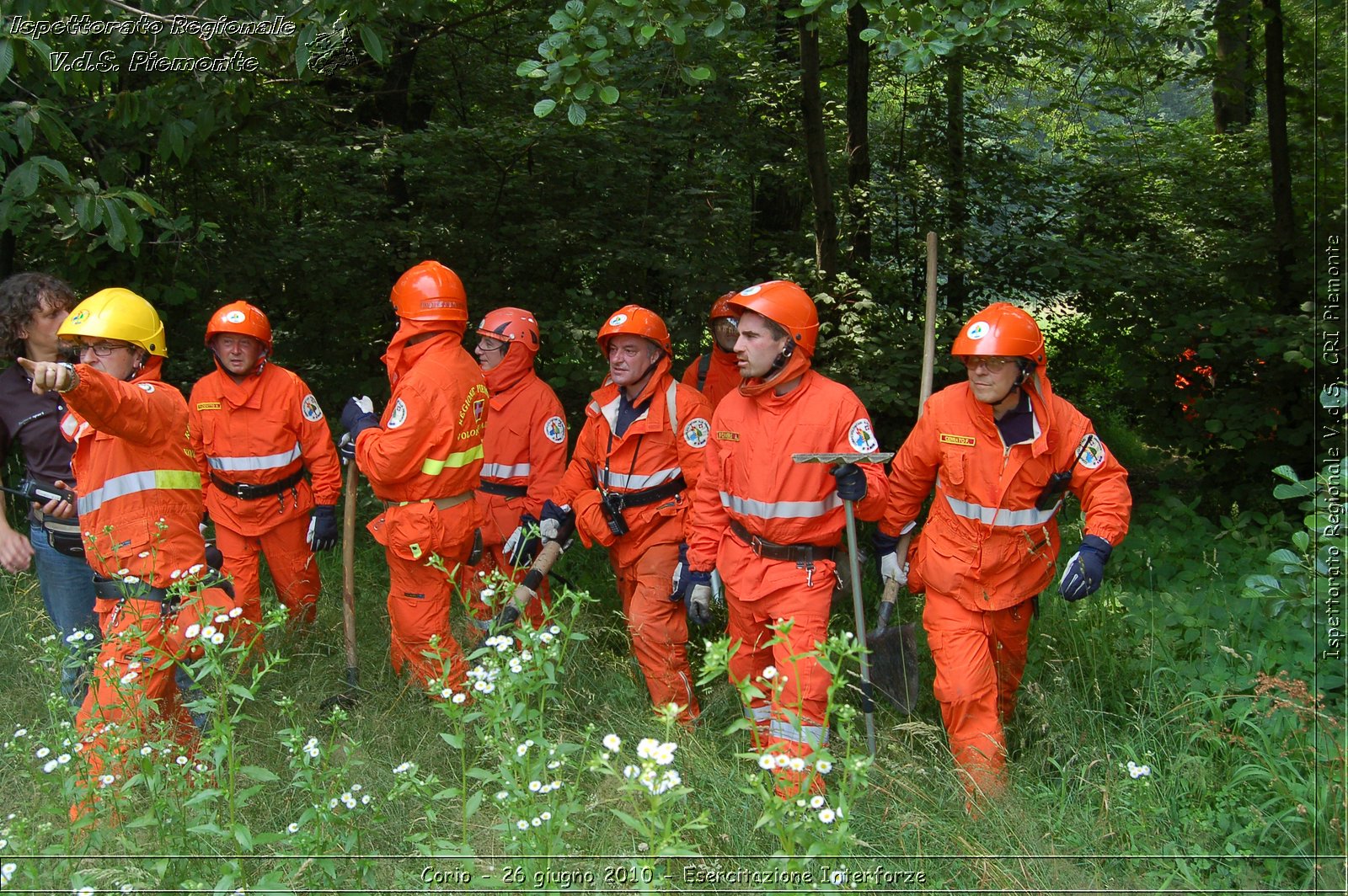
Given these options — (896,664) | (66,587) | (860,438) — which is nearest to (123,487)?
(66,587)

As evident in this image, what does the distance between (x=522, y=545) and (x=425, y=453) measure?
30.3 inches

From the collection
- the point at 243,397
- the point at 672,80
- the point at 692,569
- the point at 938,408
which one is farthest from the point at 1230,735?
the point at 672,80

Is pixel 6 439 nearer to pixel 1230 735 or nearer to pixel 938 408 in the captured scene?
pixel 938 408

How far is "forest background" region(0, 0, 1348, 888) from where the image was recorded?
14.8 ft

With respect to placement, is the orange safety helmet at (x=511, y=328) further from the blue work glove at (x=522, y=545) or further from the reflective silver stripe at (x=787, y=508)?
the reflective silver stripe at (x=787, y=508)

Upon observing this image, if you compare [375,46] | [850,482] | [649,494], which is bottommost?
[649,494]

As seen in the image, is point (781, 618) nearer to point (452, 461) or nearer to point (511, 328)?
point (452, 461)

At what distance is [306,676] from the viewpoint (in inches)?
215

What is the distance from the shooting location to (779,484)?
4.30 meters

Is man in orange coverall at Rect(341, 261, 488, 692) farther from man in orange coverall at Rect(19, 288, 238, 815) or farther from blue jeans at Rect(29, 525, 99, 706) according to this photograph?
blue jeans at Rect(29, 525, 99, 706)

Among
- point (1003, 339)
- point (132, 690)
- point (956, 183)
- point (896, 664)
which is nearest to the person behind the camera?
point (132, 690)

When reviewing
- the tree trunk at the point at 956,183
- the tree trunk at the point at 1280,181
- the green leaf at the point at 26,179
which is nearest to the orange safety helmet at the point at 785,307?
the green leaf at the point at 26,179

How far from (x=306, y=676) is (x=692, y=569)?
87.7 inches

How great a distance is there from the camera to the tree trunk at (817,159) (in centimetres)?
748
